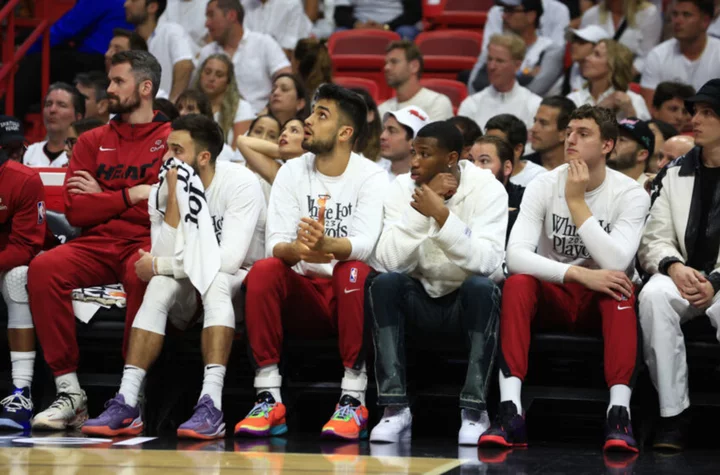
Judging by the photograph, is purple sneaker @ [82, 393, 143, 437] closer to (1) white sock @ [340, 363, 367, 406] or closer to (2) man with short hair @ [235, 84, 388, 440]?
(2) man with short hair @ [235, 84, 388, 440]

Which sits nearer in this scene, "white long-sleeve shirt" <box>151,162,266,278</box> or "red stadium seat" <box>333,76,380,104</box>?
"white long-sleeve shirt" <box>151,162,266,278</box>

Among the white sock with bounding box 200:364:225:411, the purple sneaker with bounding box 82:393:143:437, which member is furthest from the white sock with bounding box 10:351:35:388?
the white sock with bounding box 200:364:225:411

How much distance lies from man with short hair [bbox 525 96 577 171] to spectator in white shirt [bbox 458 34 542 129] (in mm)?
1262

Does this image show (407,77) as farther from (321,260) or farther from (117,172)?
(321,260)

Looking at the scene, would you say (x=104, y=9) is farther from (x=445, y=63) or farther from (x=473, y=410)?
(x=473, y=410)

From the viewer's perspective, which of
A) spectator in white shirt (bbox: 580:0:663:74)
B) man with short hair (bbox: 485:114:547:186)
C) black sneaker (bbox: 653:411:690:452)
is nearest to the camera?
black sneaker (bbox: 653:411:690:452)

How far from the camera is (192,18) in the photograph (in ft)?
35.2

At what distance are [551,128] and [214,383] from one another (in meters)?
3.05

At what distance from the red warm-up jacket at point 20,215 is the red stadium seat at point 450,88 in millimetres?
4307

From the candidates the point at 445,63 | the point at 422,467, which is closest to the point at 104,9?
the point at 445,63

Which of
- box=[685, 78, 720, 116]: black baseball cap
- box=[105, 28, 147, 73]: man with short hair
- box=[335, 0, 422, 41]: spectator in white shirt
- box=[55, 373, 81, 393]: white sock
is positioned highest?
box=[335, 0, 422, 41]: spectator in white shirt

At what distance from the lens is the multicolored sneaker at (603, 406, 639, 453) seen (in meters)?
5.07

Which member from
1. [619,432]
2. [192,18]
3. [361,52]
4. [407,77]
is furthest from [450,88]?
[619,432]

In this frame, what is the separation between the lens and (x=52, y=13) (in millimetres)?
10391
